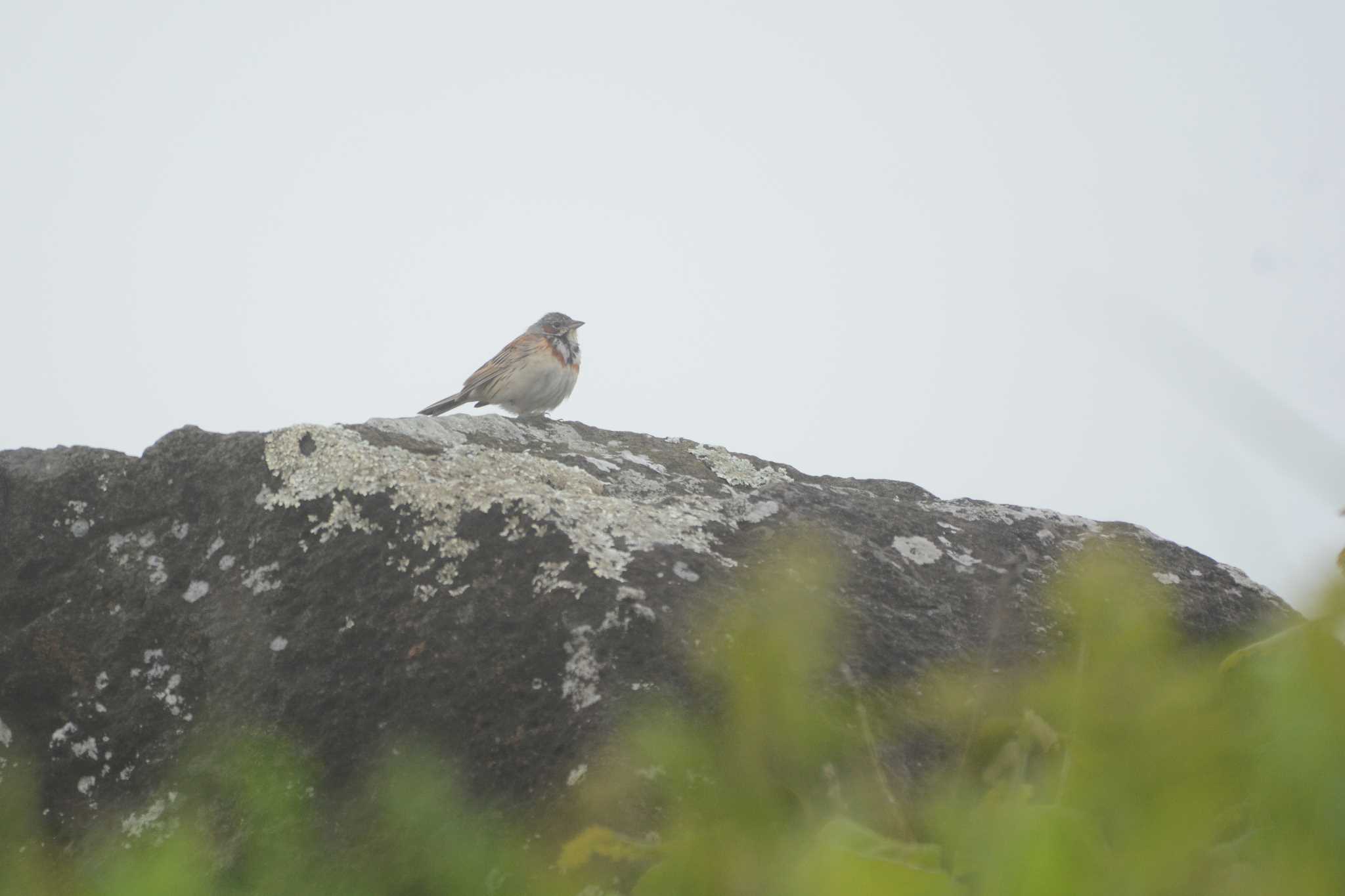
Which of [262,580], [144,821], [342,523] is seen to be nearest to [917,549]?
[342,523]

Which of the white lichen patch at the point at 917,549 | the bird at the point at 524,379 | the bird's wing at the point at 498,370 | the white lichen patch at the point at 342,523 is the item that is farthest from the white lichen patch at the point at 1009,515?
the bird's wing at the point at 498,370

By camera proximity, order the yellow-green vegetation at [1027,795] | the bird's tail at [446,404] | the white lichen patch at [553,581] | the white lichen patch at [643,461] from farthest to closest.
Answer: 1. the bird's tail at [446,404]
2. the white lichen patch at [643,461]
3. the white lichen patch at [553,581]
4. the yellow-green vegetation at [1027,795]

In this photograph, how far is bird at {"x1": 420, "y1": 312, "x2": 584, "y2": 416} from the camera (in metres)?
8.12

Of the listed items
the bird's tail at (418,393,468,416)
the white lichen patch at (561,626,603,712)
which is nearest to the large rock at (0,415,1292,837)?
the white lichen patch at (561,626,603,712)

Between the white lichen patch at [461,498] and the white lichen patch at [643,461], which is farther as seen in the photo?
the white lichen patch at [643,461]

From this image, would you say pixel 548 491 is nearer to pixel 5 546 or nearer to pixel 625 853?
pixel 5 546

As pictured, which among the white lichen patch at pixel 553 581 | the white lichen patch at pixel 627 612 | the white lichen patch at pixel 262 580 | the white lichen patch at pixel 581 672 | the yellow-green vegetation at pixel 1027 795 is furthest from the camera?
the white lichen patch at pixel 262 580

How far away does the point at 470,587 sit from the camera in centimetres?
247

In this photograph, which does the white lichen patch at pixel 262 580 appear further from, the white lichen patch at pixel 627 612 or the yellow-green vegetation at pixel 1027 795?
the yellow-green vegetation at pixel 1027 795

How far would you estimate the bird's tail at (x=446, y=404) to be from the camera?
802 cm

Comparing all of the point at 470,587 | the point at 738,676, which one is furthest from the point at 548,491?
the point at 738,676

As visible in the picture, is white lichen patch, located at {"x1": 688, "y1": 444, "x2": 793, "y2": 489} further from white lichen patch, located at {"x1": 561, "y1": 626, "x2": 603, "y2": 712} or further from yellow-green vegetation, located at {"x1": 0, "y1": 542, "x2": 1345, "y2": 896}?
yellow-green vegetation, located at {"x1": 0, "y1": 542, "x2": 1345, "y2": 896}

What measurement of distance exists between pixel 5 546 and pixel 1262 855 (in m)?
2.97

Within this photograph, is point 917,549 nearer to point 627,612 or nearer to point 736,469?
point 627,612
